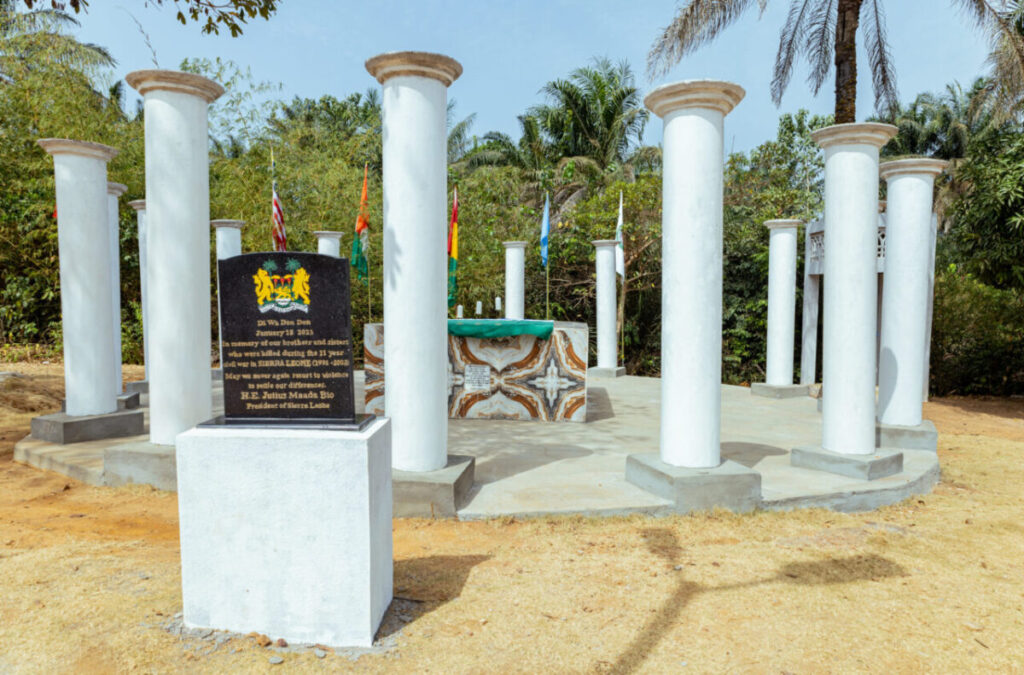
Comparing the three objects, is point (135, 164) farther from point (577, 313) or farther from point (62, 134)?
point (577, 313)

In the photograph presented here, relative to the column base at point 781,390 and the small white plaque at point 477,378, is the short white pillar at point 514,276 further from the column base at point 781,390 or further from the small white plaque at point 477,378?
the small white plaque at point 477,378

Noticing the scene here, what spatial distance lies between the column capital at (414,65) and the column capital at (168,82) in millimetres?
1602

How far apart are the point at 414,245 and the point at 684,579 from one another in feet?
9.39

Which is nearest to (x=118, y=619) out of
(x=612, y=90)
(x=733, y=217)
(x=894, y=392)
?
(x=894, y=392)

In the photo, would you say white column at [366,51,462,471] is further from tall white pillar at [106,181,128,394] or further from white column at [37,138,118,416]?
tall white pillar at [106,181,128,394]

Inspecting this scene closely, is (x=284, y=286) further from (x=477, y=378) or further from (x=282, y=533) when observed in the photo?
(x=477, y=378)

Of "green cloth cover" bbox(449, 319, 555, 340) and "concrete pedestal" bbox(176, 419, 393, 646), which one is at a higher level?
"green cloth cover" bbox(449, 319, 555, 340)

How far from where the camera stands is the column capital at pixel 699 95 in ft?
16.1

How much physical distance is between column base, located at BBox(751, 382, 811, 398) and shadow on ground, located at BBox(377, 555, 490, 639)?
325 inches

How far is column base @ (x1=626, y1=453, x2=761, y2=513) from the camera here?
5.03m

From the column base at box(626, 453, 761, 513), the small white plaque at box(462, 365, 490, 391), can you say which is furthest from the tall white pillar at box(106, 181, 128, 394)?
the column base at box(626, 453, 761, 513)

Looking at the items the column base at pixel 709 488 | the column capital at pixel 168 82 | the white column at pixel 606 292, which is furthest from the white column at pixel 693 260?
the white column at pixel 606 292

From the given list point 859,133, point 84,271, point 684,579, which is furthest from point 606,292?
point 684,579

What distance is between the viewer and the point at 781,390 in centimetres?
1116
